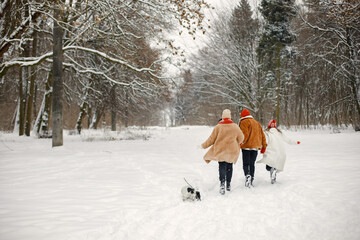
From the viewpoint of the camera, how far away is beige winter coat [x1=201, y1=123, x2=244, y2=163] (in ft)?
14.2

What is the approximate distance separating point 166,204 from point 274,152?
2.76 meters

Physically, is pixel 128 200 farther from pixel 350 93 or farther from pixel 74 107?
pixel 74 107

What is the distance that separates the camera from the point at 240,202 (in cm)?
390

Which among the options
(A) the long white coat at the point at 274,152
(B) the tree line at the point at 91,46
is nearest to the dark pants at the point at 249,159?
(A) the long white coat at the point at 274,152

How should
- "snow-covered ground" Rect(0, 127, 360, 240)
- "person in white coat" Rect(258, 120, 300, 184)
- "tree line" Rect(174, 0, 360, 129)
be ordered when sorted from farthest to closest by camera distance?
1. "tree line" Rect(174, 0, 360, 129)
2. "person in white coat" Rect(258, 120, 300, 184)
3. "snow-covered ground" Rect(0, 127, 360, 240)

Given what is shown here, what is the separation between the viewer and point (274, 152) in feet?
15.9

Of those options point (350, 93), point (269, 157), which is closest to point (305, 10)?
point (350, 93)

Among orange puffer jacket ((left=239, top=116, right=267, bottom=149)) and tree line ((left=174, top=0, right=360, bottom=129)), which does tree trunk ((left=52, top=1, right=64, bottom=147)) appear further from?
orange puffer jacket ((left=239, top=116, right=267, bottom=149))

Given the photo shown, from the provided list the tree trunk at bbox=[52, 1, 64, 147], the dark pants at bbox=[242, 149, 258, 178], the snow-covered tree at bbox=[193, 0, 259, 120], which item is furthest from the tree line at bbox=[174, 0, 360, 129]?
the dark pants at bbox=[242, 149, 258, 178]

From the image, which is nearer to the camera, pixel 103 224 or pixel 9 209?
pixel 103 224

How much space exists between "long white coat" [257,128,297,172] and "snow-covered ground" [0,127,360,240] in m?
0.51

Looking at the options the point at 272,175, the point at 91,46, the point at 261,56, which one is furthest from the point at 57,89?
the point at 261,56

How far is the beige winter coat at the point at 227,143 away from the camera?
4.32m

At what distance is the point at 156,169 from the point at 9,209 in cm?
346
